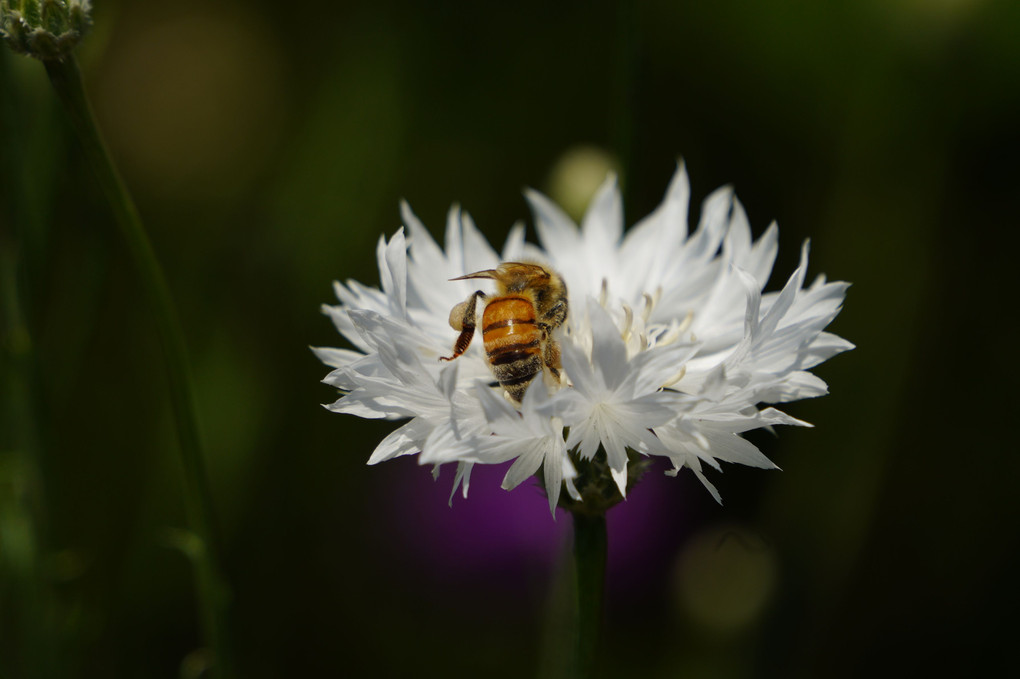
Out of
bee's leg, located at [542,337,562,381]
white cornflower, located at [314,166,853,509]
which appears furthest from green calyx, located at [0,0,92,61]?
bee's leg, located at [542,337,562,381]

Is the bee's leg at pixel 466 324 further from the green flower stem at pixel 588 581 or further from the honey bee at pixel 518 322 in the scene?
the green flower stem at pixel 588 581

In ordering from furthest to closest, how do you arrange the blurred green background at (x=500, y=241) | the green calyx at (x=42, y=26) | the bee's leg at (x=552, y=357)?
the blurred green background at (x=500, y=241)
the bee's leg at (x=552, y=357)
the green calyx at (x=42, y=26)

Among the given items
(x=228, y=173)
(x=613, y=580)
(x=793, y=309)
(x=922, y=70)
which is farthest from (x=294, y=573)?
(x=922, y=70)

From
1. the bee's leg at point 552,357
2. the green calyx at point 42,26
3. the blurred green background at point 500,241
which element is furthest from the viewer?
the blurred green background at point 500,241

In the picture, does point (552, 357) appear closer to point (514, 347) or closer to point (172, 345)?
point (514, 347)

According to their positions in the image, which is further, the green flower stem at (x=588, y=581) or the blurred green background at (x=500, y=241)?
the blurred green background at (x=500, y=241)

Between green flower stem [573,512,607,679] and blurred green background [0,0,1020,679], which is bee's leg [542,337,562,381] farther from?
blurred green background [0,0,1020,679]

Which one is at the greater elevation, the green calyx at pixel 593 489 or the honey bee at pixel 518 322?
the honey bee at pixel 518 322

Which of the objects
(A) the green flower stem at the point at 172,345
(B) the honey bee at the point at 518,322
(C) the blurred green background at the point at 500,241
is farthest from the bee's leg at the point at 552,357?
(C) the blurred green background at the point at 500,241
